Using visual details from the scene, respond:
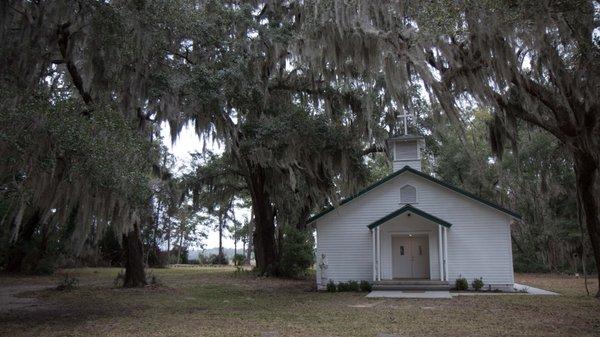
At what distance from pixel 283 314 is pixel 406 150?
9.13 metres

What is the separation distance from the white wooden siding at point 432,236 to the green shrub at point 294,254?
4455 mm

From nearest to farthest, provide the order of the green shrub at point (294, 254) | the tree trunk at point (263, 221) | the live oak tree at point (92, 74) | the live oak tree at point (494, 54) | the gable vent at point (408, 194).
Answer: the live oak tree at point (494, 54) < the live oak tree at point (92, 74) < the gable vent at point (408, 194) < the tree trunk at point (263, 221) < the green shrub at point (294, 254)

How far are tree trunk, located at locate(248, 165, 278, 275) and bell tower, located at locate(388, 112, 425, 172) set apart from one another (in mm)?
5767

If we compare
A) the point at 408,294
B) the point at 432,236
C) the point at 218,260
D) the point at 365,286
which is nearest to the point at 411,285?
the point at 408,294

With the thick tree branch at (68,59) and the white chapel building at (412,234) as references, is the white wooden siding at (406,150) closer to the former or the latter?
the white chapel building at (412,234)

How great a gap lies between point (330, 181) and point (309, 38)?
6891 mm

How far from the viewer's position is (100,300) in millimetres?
12398

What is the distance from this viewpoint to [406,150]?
17.1 meters

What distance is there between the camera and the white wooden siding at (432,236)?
1525 centimetres

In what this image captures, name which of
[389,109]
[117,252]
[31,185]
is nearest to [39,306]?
[31,185]

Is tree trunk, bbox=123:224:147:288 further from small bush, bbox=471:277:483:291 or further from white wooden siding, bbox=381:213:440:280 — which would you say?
small bush, bbox=471:277:483:291

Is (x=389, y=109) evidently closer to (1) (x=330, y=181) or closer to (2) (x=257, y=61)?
(1) (x=330, y=181)

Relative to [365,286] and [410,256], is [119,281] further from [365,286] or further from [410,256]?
[410,256]

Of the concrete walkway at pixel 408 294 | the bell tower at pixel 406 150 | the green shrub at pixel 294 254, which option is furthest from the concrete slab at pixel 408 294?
the green shrub at pixel 294 254
